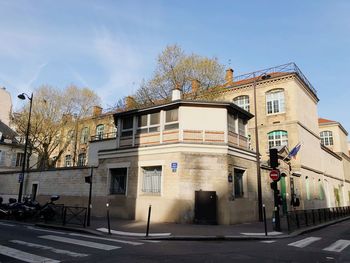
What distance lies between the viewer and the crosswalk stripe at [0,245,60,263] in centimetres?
646

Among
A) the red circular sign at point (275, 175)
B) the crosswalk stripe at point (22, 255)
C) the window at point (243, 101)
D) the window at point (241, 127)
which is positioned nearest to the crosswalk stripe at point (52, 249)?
the crosswalk stripe at point (22, 255)

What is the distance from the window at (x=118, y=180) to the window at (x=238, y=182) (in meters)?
6.65

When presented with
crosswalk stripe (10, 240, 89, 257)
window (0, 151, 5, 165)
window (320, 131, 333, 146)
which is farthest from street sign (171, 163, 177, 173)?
window (320, 131, 333, 146)

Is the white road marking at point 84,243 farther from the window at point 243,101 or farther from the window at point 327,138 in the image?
the window at point 327,138

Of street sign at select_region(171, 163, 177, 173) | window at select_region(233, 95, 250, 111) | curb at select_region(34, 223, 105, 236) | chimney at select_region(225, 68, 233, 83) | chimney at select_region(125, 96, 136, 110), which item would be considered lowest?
curb at select_region(34, 223, 105, 236)

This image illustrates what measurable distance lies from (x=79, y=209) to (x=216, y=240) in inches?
277

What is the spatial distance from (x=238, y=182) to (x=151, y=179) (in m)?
5.16

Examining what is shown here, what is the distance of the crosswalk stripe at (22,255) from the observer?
646 centimetres

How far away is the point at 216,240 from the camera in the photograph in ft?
34.5

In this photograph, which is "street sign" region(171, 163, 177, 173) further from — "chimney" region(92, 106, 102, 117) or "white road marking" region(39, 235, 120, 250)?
"chimney" region(92, 106, 102, 117)

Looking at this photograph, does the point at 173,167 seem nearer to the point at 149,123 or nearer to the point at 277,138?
the point at 149,123

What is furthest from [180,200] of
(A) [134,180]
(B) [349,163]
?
(B) [349,163]

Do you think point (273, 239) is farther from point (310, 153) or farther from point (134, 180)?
point (310, 153)

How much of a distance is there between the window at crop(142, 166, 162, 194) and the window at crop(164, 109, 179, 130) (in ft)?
8.03
